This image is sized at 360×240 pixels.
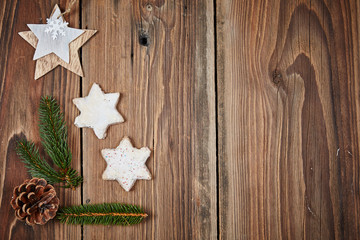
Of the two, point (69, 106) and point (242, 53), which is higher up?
point (242, 53)

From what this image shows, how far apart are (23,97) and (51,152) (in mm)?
216

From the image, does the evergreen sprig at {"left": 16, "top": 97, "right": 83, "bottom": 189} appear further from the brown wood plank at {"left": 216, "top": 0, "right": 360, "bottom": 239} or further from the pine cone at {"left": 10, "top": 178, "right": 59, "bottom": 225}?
the brown wood plank at {"left": 216, "top": 0, "right": 360, "bottom": 239}

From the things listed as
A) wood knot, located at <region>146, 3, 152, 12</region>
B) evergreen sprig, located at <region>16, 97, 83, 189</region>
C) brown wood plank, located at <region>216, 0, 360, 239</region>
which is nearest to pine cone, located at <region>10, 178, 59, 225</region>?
evergreen sprig, located at <region>16, 97, 83, 189</region>

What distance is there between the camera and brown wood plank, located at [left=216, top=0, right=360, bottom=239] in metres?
0.87

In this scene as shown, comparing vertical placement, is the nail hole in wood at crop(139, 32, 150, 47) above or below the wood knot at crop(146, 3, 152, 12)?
below

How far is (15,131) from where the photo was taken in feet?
2.99

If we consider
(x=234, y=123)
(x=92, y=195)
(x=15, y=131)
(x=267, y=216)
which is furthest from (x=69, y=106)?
(x=267, y=216)

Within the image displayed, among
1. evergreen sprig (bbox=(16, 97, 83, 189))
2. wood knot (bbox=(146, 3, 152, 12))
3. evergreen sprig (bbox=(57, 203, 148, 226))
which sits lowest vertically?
evergreen sprig (bbox=(57, 203, 148, 226))

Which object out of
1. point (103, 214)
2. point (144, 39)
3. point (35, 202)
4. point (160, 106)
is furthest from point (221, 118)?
point (35, 202)

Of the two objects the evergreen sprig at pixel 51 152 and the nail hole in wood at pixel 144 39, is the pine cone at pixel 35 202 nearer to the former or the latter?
the evergreen sprig at pixel 51 152

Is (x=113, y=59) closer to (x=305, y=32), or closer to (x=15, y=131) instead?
(x=15, y=131)

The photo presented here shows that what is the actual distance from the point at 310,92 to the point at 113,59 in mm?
627

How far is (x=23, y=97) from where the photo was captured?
92 cm

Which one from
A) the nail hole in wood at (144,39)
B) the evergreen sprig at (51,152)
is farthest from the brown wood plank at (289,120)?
the evergreen sprig at (51,152)
